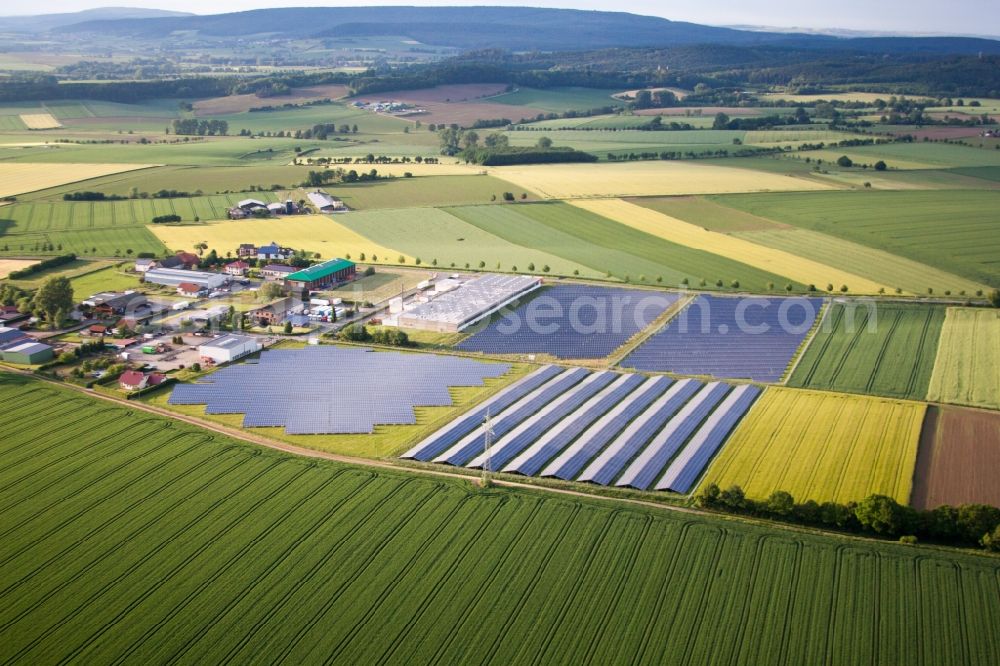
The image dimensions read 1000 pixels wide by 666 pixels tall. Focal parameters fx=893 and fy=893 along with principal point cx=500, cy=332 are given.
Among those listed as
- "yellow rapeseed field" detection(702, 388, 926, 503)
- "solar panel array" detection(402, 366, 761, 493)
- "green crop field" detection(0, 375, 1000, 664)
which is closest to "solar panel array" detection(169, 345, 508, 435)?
"solar panel array" detection(402, 366, 761, 493)

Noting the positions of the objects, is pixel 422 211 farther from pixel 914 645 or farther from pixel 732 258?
pixel 914 645

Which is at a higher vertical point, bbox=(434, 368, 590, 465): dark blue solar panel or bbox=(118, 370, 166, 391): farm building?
bbox=(118, 370, 166, 391): farm building

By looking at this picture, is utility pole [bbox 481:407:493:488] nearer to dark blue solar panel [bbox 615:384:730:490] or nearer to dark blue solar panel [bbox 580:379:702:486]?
dark blue solar panel [bbox 580:379:702:486]

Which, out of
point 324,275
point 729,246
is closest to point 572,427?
point 324,275

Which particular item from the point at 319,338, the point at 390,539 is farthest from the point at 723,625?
the point at 319,338

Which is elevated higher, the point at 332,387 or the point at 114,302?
the point at 114,302

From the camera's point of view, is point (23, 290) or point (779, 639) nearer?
point (779, 639)

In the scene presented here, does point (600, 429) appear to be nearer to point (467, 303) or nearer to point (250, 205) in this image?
point (467, 303)
